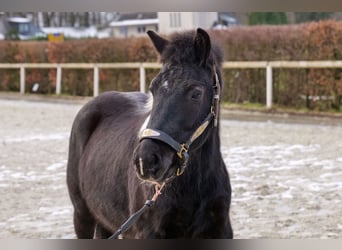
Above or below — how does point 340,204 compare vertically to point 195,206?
below

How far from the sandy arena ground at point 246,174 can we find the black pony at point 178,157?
1.06 metres

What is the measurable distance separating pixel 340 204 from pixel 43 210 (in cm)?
176

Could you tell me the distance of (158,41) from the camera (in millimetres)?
1923

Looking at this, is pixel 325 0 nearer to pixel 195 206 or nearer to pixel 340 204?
pixel 195 206

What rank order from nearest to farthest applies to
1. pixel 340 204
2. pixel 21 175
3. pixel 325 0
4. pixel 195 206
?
pixel 195 206 < pixel 325 0 < pixel 340 204 < pixel 21 175

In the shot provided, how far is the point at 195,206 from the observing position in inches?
75.0

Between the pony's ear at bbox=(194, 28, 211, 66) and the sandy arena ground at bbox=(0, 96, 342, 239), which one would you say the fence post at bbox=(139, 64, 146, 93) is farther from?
the pony's ear at bbox=(194, 28, 211, 66)

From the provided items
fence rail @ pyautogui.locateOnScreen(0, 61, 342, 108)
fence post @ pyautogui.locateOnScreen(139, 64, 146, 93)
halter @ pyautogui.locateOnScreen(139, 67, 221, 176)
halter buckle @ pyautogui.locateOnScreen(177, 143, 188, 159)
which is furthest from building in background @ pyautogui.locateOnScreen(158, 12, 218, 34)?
fence post @ pyautogui.locateOnScreen(139, 64, 146, 93)

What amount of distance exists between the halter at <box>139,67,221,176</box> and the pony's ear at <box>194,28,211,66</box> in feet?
0.27

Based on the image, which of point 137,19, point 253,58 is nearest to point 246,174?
point 137,19

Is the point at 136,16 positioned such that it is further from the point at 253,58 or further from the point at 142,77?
the point at 253,58

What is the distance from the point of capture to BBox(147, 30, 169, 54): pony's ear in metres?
1.91

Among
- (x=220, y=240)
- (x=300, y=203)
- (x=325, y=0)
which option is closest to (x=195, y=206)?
(x=220, y=240)

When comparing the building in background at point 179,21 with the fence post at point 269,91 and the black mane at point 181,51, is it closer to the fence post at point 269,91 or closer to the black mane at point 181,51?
the black mane at point 181,51
